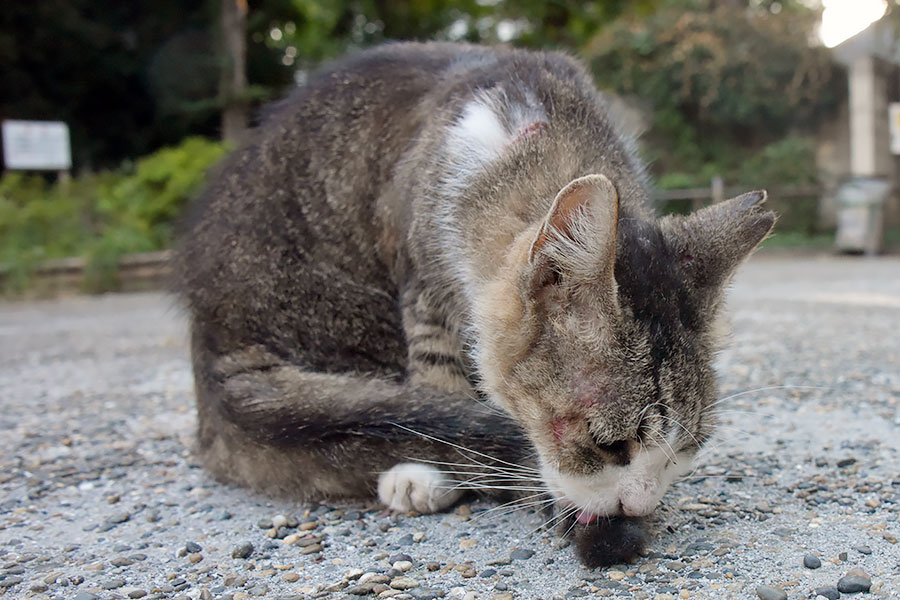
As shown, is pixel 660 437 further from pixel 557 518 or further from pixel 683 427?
pixel 557 518

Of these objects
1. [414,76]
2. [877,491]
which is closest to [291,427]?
[414,76]

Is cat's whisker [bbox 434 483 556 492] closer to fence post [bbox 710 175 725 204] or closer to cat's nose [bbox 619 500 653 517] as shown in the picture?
cat's nose [bbox 619 500 653 517]

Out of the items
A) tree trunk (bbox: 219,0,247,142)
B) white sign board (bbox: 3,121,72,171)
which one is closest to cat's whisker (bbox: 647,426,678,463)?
white sign board (bbox: 3,121,72,171)

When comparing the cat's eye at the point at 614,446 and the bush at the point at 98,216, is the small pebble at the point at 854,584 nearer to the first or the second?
the cat's eye at the point at 614,446

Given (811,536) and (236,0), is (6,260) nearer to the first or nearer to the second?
(236,0)

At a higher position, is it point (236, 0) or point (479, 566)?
point (236, 0)

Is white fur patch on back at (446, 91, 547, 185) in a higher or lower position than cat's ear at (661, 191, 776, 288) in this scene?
higher

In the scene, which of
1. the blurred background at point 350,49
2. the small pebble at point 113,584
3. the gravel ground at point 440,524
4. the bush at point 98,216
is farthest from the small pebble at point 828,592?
the blurred background at point 350,49
